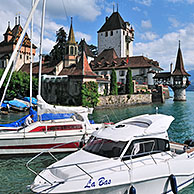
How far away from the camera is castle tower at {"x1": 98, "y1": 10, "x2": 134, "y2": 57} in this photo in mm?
74812

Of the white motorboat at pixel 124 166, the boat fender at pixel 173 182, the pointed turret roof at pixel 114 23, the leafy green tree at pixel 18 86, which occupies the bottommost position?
the boat fender at pixel 173 182

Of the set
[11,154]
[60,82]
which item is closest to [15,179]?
[11,154]

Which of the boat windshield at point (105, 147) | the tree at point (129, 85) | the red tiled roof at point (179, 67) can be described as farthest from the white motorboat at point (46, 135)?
the red tiled roof at point (179, 67)

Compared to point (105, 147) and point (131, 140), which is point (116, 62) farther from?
point (131, 140)

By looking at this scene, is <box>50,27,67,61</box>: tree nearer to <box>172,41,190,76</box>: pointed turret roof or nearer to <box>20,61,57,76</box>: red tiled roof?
<box>20,61,57,76</box>: red tiled roof

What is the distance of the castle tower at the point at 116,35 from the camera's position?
7481 cm

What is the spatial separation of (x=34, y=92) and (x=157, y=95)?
30330 mm

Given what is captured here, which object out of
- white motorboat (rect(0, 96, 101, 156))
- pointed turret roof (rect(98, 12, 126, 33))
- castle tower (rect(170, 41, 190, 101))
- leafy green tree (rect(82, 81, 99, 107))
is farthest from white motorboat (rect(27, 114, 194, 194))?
pointed turret roof (rect(98, 12, 126, 33))

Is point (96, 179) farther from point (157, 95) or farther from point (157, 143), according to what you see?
point (157, 95)

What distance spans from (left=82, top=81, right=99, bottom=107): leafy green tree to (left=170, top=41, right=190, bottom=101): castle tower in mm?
29222

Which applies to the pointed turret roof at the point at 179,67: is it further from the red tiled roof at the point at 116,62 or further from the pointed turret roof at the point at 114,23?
the pointed turret roof at the point at 114,23

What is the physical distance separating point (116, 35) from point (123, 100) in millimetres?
34524

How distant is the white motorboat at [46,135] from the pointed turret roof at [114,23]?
214ft

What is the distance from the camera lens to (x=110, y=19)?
78.2 meters
